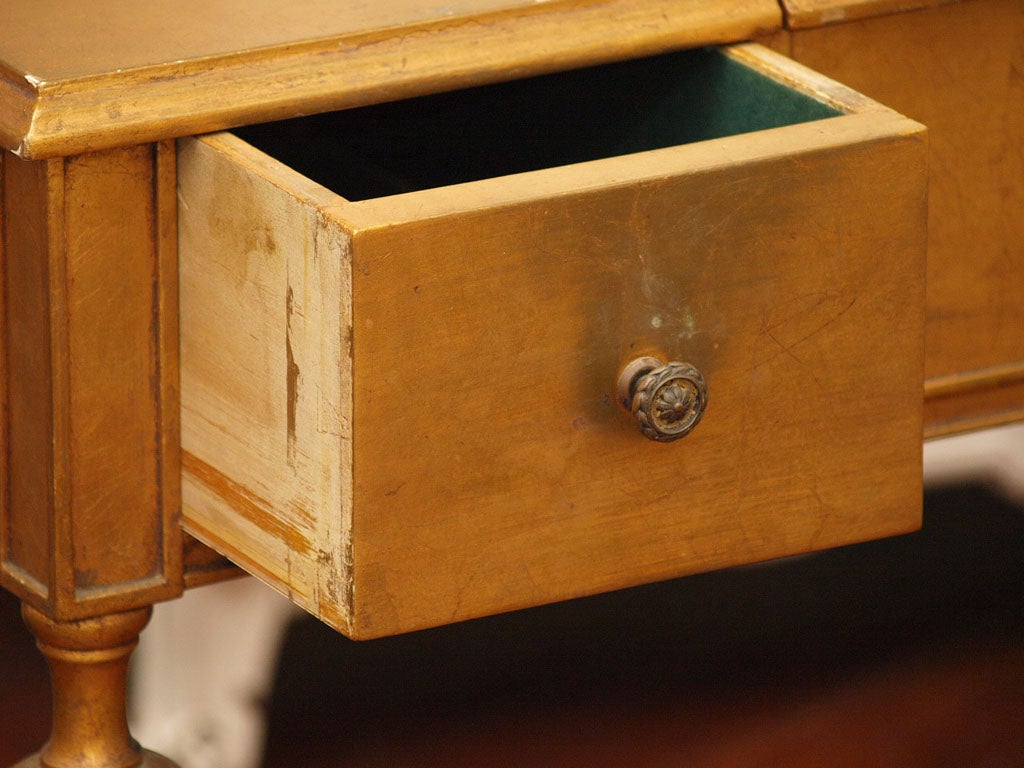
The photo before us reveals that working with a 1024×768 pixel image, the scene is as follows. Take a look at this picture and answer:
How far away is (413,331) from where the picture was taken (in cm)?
73

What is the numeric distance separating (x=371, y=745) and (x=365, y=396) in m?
0.49

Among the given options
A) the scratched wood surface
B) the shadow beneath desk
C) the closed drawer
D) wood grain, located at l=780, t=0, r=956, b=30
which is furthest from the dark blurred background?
wood grain, located at l=780, t=0, r=956, b=30

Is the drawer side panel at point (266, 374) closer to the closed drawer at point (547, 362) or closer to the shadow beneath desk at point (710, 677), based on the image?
the closed drawer at point (547, 362)

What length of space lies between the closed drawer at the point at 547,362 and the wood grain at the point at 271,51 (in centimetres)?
3

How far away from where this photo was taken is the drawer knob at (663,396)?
0.78 metres

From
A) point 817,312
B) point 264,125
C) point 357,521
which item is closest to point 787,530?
point 817,312

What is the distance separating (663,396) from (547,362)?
0.05 m

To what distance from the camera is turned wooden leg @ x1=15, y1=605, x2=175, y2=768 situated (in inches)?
35.3

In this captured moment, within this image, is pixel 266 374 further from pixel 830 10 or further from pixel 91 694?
pixel 830 10

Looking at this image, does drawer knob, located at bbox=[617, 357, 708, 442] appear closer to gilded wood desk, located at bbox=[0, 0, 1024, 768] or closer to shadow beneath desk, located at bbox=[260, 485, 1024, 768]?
gilded wood desk, located at bbox=[0, 0, 1024, 768]

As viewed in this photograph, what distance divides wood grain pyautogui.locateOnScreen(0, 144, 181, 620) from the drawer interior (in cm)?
18

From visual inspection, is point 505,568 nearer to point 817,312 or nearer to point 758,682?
point 817,312

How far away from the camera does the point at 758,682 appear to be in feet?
4.13

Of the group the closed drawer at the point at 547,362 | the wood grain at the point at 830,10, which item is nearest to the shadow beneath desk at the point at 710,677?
the closed drawer at the point at 547,362
